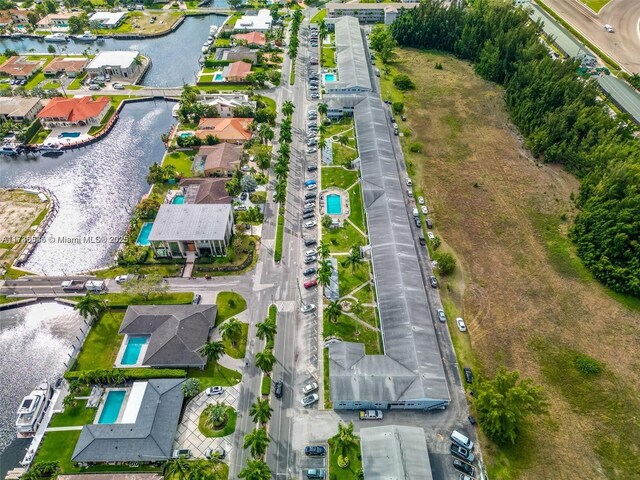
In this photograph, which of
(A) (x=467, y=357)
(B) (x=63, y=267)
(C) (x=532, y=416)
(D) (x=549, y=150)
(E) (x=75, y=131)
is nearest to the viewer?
(C) (x=532, y=416)

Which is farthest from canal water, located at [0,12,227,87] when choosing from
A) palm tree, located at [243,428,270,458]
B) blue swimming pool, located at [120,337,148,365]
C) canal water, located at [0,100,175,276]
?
palm tree, located at [243,428,270,458]

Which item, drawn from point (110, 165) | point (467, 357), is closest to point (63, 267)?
point (110, 165)

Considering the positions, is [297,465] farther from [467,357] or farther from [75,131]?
[75,131]

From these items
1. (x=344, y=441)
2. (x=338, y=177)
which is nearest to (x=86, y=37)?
(x=338, y=177)

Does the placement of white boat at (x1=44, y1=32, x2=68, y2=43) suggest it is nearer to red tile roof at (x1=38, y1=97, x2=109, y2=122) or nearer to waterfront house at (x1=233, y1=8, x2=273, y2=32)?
red tile roof at (x1=38, y1=97, x2=109, y2=122)

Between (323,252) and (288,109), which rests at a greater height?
(288,109)

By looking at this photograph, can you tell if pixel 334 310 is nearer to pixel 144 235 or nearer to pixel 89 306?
pixel 89 306

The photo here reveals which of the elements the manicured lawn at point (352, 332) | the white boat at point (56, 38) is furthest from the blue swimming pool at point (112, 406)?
the white boat at point (56, 38)
